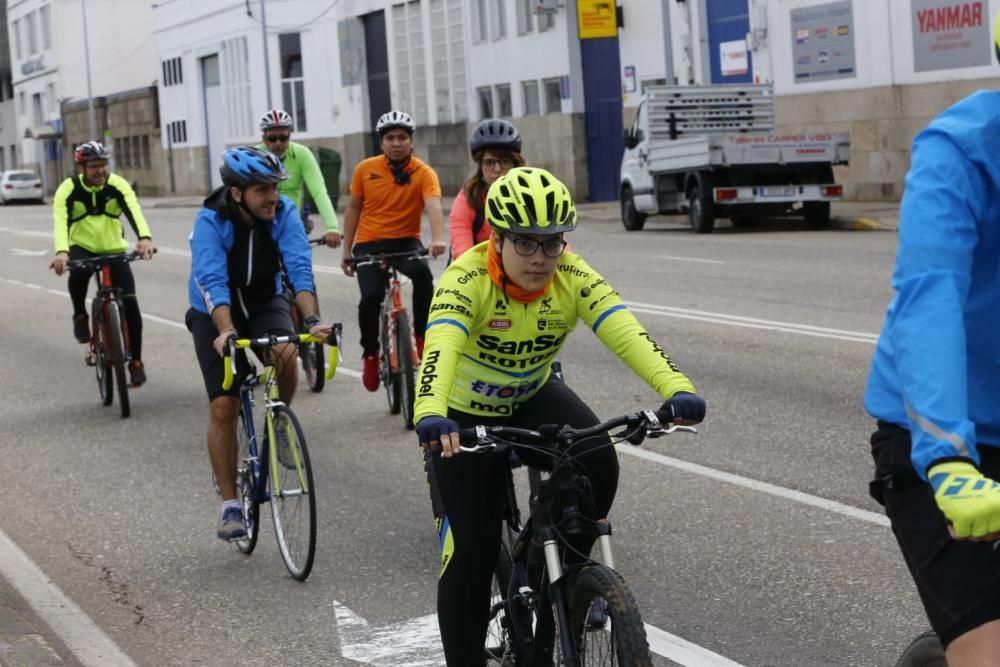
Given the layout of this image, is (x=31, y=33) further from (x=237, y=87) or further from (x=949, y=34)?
(x=949, y=34)

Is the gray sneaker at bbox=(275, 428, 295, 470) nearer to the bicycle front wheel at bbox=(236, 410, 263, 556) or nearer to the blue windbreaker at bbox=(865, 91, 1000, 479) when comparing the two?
the bicycle front wheel at bbox=(236, 410, 263, 556)

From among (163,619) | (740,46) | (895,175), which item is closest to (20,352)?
(163,619)

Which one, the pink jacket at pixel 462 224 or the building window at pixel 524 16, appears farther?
the building window at pixel 524 16

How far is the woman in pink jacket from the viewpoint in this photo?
8.29 metres

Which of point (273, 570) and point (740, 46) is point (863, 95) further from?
point (273, 570)

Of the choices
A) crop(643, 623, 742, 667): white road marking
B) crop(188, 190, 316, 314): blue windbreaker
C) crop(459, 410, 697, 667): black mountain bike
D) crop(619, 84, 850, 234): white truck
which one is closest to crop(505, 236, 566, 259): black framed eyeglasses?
crop(459, 410, 697, 667): black mountain bike

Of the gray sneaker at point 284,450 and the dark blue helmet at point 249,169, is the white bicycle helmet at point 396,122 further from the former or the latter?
the gray sneaker at point 284,450

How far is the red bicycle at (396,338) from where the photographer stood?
1026 cm

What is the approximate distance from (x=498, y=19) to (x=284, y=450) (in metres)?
39.5

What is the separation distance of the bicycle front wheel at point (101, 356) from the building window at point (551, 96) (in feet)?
103

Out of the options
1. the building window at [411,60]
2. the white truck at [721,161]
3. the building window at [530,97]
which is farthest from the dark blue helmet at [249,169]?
the building window at [411,60]

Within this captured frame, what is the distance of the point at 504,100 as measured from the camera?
150ft

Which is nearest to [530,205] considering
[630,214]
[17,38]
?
[630,214]

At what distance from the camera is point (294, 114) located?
61.9 metres
